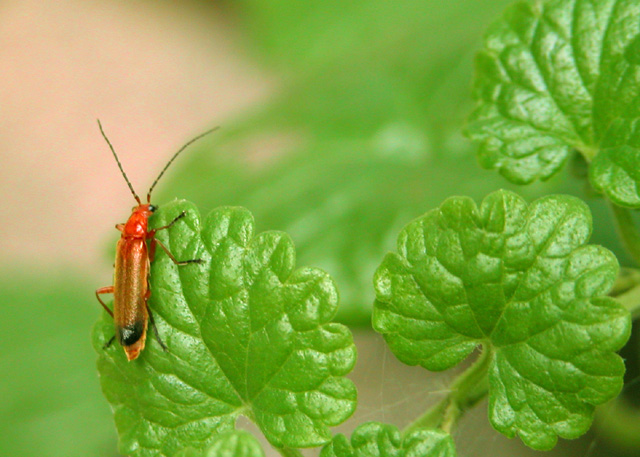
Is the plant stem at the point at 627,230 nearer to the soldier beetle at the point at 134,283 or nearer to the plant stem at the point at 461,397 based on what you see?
the plant stem at the point at 461,397

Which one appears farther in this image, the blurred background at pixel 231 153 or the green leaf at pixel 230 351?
the blurred background at pixel 231 153

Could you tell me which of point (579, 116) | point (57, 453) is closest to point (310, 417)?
point (579, 116)

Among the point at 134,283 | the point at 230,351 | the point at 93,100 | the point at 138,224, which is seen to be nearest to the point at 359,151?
the point at 138,224

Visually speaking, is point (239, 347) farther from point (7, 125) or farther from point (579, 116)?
point (7, 125)

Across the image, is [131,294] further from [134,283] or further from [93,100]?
[93,100]

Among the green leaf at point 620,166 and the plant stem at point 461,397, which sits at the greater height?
the green leaf at point 620,166

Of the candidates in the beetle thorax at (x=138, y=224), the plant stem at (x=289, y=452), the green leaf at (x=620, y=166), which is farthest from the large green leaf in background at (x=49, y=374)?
the green leaf at (x=620, y=166)
